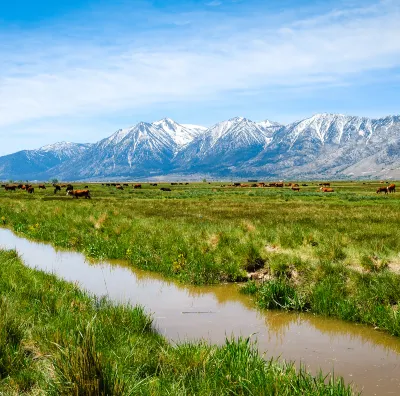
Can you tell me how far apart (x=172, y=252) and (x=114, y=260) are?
3.27 m

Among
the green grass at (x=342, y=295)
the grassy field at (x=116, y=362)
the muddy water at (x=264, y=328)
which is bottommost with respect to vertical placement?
the muddy water at (x=264, y=328)

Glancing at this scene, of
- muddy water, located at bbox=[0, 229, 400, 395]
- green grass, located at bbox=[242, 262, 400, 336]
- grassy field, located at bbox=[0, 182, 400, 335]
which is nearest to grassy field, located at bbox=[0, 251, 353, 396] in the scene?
muddy water, located at bbox=[0, 229, 400, 395]

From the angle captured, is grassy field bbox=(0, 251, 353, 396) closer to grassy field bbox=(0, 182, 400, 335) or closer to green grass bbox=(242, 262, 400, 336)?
green grass bbox=(242, 262, 400, 336)

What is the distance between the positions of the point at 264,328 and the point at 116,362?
501cm

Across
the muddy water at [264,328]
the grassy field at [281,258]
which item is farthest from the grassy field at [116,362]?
the grassy field at [281,258]

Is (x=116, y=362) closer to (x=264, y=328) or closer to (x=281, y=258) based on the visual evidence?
(x=264, y=328)

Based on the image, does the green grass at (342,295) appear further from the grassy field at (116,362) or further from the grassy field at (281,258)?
the grassy field at (116,362)

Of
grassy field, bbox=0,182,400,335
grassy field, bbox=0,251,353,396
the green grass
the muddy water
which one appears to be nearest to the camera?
grassy field, bbox=0,251,353,396

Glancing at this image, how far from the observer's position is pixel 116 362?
5879 mm

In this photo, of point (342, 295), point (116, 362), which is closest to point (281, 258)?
point (342, 295)

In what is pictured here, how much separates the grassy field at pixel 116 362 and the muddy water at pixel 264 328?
2.64 ft

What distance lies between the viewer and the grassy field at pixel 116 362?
17.0 ft

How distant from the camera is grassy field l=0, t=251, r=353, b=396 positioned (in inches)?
204

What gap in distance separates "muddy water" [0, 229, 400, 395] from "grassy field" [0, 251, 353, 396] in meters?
0.81
